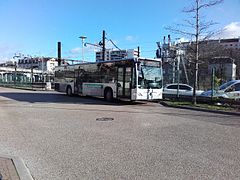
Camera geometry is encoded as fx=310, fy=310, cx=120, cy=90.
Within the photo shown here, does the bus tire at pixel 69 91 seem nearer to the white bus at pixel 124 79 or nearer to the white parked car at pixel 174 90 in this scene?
the white bus at pixel 124 79

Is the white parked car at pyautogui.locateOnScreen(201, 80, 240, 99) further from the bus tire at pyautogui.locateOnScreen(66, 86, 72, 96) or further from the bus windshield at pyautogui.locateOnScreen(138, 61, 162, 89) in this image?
the bus tire at pyautogui.locateOnScreen(66, 86, 72, 96)

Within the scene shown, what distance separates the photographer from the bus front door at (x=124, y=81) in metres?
20.8

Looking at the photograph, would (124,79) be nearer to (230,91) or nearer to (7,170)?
(230,91)

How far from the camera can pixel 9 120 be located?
1302 centimetres

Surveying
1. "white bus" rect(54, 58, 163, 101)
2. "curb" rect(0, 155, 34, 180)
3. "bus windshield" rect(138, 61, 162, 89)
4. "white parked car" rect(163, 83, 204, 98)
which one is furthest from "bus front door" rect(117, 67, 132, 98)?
"curb" rect(0, 155, 34, 180)

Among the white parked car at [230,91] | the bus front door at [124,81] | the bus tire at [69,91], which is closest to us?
the bus front door at [124,81]

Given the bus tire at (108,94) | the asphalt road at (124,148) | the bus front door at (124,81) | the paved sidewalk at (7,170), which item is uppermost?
the bus front door at (124,81)

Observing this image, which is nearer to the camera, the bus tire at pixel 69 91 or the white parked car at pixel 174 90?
the white parked car at pixel 174 90

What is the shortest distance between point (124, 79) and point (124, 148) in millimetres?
A: 13499

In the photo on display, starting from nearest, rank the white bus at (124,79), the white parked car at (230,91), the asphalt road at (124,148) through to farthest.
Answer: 1. the asphalt road at (124,148)
2. the white bus at (124,79)
3. the white parked car at (230,91)

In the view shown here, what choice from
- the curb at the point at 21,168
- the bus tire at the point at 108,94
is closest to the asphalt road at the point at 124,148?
the curb at the point at 21,168

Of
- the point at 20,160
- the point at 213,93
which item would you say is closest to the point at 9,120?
the point at 20,160

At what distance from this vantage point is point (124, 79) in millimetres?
21172

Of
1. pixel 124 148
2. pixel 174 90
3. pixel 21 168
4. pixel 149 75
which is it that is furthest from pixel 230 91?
pixel 21 168
